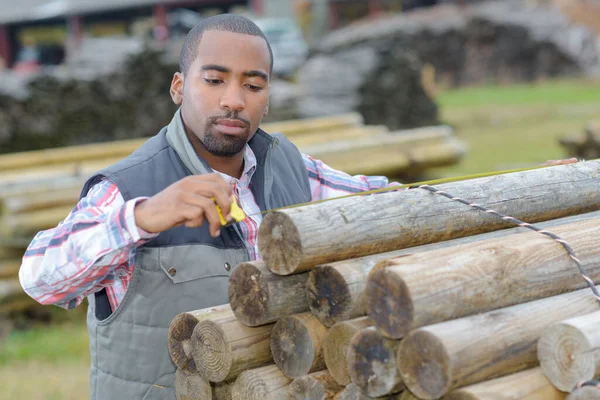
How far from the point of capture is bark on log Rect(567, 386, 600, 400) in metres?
2.07

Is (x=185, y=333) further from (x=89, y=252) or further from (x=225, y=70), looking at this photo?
(x=225, y=70)

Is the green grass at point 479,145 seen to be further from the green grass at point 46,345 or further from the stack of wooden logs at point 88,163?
the stack of wooden logs at point 88,163

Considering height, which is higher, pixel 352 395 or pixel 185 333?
pixel 185 333

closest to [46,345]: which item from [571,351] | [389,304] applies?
[389,304]

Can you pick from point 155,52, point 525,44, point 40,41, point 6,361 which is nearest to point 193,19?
point 40,41

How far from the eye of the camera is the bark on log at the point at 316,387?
2.50 m

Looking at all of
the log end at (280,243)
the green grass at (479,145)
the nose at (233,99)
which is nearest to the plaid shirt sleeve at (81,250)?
the log end at (280,243)

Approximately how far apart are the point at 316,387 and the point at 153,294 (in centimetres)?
73

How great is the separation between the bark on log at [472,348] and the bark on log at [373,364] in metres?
0.05

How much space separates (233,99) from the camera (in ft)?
9.74

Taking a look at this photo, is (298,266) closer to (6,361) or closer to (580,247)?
(580,247)

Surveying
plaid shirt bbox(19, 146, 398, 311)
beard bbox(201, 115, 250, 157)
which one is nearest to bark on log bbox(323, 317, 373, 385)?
plaid shirt bbox(19, 146, 398, 311)

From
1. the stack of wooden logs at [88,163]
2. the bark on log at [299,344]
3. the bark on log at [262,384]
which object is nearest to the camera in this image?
the bark on log at [299,344]

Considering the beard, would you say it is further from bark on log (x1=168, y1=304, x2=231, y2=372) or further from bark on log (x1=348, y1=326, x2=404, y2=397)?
bark on log (x1=348, y1=326, x2=404, y2=397)
